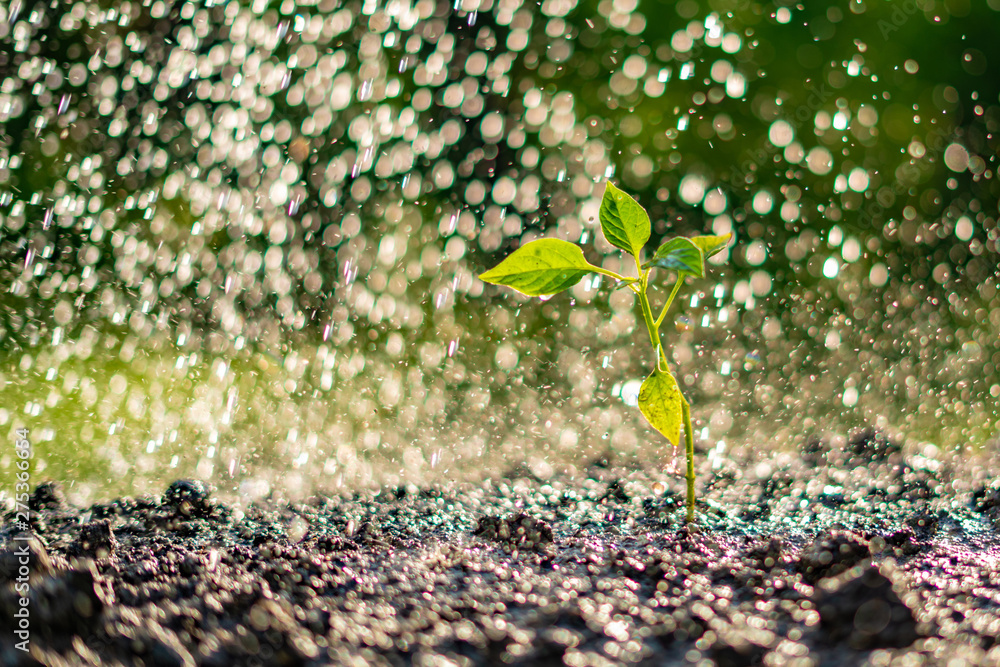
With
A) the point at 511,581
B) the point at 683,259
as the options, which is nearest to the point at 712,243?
the point at 683,259

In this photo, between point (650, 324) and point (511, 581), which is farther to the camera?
point (650, 324)

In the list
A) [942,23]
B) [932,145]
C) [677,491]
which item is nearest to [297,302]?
[677,491]

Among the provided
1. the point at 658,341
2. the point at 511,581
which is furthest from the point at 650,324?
the point at 511,581

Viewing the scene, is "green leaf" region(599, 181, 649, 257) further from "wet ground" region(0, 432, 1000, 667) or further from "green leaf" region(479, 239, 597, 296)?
"wet ground" region(0, 432, 1000, 667)

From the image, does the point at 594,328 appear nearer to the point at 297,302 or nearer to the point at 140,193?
the point at 297,302

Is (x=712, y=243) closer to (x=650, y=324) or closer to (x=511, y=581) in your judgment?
(x=650, y=324)

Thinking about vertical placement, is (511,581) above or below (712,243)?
below

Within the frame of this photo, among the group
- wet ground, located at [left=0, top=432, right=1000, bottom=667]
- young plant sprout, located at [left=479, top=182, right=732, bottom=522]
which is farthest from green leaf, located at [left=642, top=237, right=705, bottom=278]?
wet ground, located at [left=0, top=432, right=1000, bottom=667]
